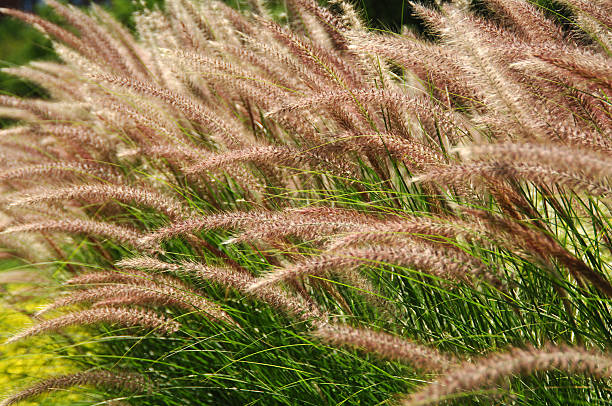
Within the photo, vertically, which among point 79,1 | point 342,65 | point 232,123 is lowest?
point 79,1

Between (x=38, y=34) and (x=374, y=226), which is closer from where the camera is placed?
(x=374, y=226)

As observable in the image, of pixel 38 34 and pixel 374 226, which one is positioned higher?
pixel 374 226

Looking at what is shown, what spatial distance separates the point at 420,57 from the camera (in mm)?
1945

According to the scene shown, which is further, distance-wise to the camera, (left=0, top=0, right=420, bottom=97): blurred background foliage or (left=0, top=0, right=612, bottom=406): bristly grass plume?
(left=0, top=0, right=420, bottom=97): blurred background foliage

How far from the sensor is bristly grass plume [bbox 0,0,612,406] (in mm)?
1262

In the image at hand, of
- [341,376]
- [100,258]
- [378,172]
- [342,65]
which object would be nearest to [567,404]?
[341,376]

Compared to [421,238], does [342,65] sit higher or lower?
higher

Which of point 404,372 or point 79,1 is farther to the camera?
point 79,1

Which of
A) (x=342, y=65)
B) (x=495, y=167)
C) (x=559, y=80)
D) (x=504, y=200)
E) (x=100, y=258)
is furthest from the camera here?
(x=100, y=258)

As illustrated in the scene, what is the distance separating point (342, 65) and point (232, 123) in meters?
0.61

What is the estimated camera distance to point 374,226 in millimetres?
1369

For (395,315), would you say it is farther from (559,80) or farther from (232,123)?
(232,123)

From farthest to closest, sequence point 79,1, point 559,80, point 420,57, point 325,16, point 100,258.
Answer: point 79,1, point 100,258, point 325,16, point 420,57, point 559,80

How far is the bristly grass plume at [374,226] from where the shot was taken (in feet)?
4.14
